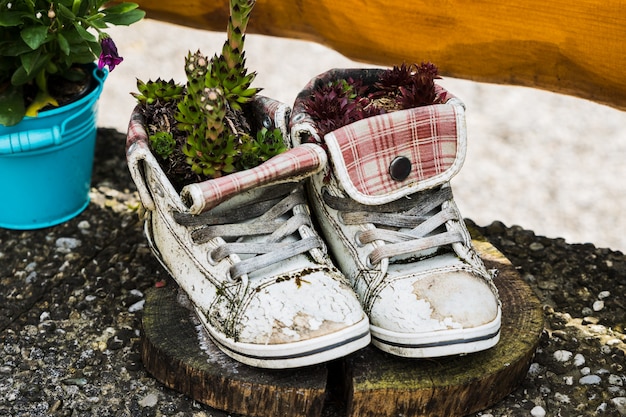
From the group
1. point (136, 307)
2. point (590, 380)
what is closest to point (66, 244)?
point (136, 307)

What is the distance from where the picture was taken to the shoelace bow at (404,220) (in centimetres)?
200

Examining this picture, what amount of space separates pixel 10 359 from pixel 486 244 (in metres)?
1.33

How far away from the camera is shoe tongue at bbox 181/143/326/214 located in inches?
73.2

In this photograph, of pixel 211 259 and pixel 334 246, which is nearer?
pixel 211 259

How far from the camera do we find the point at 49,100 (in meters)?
2.55

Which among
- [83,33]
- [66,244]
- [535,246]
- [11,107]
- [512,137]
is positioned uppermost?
[83,33]

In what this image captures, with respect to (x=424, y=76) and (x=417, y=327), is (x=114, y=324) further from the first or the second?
(x=424, y=76)

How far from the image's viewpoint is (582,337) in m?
2.35

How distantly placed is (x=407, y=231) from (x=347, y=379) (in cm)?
38

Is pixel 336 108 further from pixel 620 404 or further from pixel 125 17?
pixel 620 404

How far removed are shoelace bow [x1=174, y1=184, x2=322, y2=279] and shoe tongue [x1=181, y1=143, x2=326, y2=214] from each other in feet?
0.30

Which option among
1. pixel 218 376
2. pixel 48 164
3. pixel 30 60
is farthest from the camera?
pixel 48 164

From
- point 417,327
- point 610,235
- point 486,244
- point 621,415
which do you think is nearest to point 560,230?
point 610,235

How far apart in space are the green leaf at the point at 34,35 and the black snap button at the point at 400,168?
1002 millimetres
